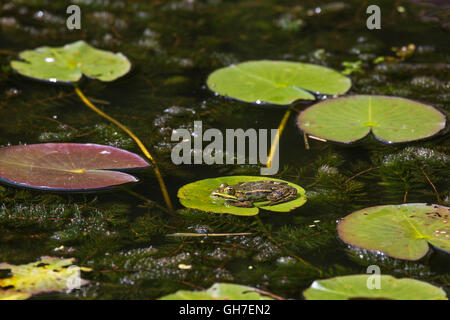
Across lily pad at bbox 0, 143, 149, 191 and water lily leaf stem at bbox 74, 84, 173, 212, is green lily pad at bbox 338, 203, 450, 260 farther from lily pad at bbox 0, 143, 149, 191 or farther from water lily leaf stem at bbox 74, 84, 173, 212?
lily pad at bbox 0, 143, 149, 191

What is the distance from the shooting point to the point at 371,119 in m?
2.96

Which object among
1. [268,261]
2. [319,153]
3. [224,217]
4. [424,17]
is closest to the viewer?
[268,261]

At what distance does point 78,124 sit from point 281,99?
1212mm

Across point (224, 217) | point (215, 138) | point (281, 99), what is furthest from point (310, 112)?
point (224, 217)

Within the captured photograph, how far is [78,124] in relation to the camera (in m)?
3.06

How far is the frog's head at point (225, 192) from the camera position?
7.50 ft

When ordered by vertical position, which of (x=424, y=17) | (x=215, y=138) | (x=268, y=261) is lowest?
(x=268, y=261)

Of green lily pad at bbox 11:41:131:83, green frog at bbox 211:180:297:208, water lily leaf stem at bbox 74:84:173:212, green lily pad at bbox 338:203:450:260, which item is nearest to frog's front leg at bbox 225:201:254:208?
green frog at bbox 211:180:297:208

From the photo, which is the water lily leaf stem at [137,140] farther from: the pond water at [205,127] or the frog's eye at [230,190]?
the frog's eye at [230,190]

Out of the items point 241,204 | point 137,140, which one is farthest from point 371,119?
point 137,140

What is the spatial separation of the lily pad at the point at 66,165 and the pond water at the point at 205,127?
6cm

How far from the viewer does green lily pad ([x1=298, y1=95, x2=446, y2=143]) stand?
2.85 meters

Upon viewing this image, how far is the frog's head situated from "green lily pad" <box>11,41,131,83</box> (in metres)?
1.57
